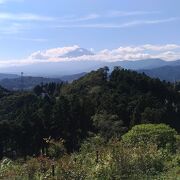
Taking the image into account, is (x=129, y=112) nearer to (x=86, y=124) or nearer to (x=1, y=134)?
(x=86, y=124)

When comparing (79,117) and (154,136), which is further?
(79,117)

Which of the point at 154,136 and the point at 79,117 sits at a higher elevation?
the point at 154,136

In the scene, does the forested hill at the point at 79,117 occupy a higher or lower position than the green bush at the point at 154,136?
lower

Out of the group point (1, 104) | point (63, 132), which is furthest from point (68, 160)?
point (1, 104)

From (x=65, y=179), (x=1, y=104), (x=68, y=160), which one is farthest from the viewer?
(x=1, y=104)

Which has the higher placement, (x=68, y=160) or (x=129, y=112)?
(x=68, y=160)

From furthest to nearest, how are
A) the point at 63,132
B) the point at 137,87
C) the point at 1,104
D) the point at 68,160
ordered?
the point at 1,104 < the point at 137,87 < the point at 63,132 < the point at 68,160

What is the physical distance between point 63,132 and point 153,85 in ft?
46.1

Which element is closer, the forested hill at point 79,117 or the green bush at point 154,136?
the green bush at point 154,136

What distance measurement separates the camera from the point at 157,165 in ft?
30.3

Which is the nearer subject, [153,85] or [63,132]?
[63,132]

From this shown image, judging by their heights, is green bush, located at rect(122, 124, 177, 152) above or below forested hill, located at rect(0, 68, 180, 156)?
above

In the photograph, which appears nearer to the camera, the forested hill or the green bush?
the green bush

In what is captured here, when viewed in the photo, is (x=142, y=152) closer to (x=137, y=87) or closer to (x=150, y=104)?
(x=150, y=104)
